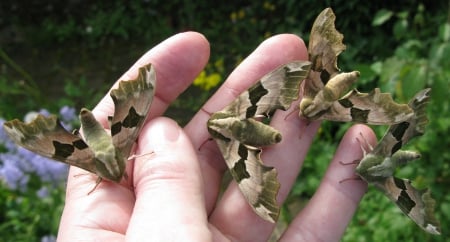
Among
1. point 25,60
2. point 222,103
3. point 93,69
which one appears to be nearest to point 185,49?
point 222,103

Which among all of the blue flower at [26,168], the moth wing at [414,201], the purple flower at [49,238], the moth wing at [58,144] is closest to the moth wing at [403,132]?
the moth wing at [414,201]

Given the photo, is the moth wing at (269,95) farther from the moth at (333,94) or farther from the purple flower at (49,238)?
the purple flower at (49,238)

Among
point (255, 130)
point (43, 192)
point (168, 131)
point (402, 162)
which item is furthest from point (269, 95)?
point (43, 192)

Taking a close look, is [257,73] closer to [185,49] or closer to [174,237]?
[185,49]

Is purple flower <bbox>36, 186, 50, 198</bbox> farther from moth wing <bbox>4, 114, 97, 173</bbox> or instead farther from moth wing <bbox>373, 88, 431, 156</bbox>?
moth wing <bbox>373, 88, 431, 156</bbox>

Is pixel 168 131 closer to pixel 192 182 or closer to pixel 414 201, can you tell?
pixel 192 182

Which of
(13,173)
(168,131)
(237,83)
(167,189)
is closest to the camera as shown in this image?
(167,189)
